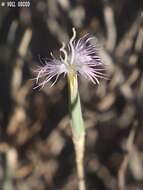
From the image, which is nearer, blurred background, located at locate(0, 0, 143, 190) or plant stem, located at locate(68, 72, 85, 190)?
plant stem, located at locate(68, 72, 85, 190)

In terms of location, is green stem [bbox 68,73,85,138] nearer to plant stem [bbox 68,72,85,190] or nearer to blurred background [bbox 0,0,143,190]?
plant stem [bbox 68,72,85,190]

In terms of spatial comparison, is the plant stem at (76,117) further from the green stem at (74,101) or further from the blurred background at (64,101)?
the blurred background at (64,101)

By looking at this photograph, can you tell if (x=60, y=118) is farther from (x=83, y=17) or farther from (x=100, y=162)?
(x=83, y=17)

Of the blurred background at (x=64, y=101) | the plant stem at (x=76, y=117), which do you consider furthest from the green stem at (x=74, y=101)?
the blurred background at (x=64, y=101)

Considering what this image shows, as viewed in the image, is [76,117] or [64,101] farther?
[64,101]

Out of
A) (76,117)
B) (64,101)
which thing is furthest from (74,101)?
(64,101)

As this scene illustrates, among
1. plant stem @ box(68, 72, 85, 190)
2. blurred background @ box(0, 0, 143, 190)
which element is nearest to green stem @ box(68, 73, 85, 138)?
plant stem @ box(68, 72, 85, 190)

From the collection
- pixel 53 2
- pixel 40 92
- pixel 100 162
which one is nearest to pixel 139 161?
pixel 100 162

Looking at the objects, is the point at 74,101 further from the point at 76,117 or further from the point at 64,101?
the point at 64,101

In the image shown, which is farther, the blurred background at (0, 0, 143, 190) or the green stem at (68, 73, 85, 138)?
the blurred background at (0, 0, 143, 190)
